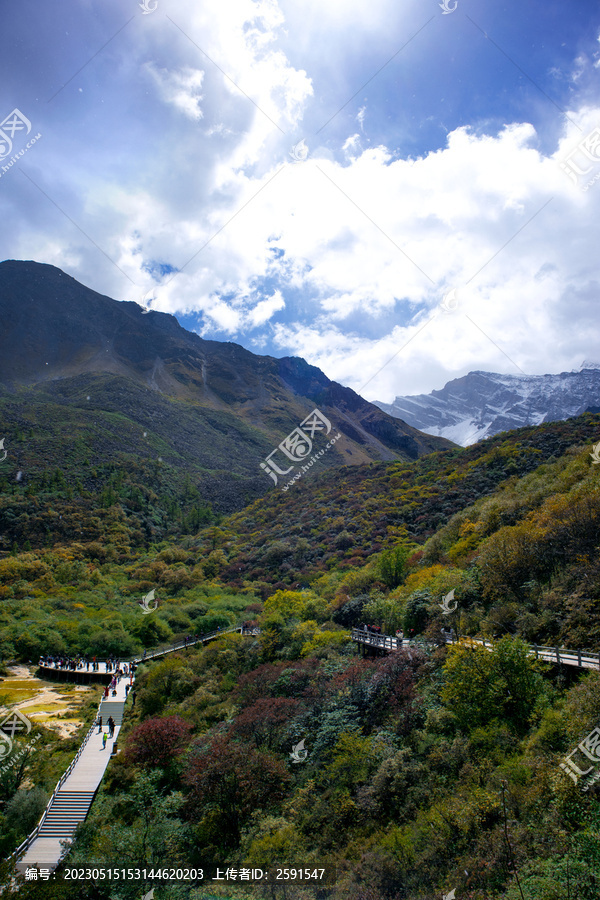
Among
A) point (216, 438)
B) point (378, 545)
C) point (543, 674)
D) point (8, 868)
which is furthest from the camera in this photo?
A: point (216, 438)

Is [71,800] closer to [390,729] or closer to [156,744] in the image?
[156,744]

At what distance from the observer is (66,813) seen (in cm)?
1631

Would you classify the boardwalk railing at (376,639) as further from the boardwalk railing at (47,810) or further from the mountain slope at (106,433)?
the mountain slope at (106,433)

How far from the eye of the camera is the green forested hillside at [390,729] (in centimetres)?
983

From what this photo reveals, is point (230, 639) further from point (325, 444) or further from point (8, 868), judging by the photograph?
point (325, 444)

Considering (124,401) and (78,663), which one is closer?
(78,663)

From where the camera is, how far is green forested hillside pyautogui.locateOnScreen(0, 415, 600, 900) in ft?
32.2

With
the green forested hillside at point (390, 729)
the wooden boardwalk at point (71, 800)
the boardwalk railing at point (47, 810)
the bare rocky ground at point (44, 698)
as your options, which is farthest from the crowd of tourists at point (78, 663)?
the boardwalk railing at point (47, 810)

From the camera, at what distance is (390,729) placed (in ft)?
51.5

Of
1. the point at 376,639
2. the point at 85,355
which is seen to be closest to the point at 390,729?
the point at 376,639

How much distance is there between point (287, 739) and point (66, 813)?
846cm

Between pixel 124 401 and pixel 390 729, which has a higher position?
pixel 124 401

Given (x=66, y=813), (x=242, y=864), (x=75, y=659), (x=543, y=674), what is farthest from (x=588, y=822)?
(x=75, y=659)

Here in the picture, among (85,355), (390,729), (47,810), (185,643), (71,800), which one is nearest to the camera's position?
(390,729)
